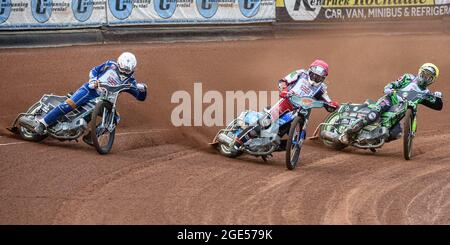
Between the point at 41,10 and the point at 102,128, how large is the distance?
33.8 feet

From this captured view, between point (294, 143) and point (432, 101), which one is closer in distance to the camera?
point (294, 143)

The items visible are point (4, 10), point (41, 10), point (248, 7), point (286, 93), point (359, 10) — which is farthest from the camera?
point (359, 10)

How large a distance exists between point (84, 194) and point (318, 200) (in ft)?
9.72

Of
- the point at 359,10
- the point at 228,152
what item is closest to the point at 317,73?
the point at 228,152

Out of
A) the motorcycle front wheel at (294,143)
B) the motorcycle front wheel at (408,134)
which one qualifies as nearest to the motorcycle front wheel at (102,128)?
the motorcycle front wheel at (294,143)

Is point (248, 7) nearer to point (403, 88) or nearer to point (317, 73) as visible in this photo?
point (403, 88)

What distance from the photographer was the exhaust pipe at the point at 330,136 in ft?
50.7

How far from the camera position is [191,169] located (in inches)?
517

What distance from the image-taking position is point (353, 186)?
12539mm

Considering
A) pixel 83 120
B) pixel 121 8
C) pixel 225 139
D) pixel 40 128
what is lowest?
pixel 225 139

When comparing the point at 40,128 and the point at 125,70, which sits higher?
the point at 125,70
